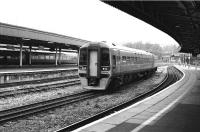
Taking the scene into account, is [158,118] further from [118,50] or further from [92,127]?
[118,50]

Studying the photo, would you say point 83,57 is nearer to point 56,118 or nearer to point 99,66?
point 99,66

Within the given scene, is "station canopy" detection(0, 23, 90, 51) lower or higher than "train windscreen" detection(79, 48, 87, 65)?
higher

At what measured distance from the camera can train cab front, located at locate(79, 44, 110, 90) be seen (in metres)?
17.1

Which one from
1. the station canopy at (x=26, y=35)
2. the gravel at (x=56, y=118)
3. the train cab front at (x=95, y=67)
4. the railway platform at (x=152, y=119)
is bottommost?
the gravel at (x=56, y=118)

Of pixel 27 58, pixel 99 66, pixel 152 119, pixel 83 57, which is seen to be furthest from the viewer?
pixel 27 58

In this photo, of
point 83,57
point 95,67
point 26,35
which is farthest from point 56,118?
point 26,35

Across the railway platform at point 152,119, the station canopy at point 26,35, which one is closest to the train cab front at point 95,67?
the railway platform at point 152,119

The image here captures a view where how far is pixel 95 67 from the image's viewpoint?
56.9ft

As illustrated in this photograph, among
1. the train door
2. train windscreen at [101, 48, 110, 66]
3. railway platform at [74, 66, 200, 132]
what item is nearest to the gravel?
railway platform at [74, 66, 200, 132]

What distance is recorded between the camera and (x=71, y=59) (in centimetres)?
6084

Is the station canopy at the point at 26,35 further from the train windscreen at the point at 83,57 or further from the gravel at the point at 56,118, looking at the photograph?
the gravel at the point at 56,118

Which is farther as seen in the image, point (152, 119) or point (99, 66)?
point (99, 66)

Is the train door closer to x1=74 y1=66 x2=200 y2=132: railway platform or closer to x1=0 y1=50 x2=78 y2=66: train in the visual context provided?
x1=74 y1=66 x2=200 y2=132: railway platform

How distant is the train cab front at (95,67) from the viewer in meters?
17.1
